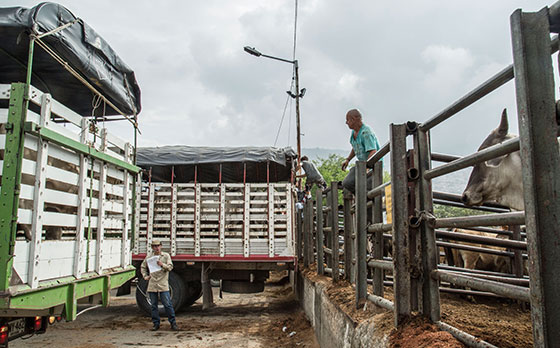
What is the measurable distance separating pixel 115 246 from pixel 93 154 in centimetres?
135

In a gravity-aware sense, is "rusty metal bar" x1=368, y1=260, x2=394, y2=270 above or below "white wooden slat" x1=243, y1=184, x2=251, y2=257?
below

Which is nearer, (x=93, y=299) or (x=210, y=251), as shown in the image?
(x=93, y=299)

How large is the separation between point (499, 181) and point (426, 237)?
121cm

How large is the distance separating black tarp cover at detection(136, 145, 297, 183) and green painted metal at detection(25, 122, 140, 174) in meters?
3.37

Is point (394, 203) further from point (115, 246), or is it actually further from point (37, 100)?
point (115, 246)

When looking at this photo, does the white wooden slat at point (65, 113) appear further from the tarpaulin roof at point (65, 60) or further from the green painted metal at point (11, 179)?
the tarpaulin roof at point (65, 60)

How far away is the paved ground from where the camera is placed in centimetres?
618

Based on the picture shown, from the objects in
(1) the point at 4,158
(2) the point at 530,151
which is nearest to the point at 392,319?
(2) the point at 530,151

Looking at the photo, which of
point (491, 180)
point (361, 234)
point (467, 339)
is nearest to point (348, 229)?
point (361, 234)

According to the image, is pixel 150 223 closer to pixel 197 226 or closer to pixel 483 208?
pixel 197 226

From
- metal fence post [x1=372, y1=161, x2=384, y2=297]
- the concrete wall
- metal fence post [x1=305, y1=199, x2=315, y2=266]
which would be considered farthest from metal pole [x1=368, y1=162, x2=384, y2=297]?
metal fence post [x1=305, y1=199, x2=315, y2=266]

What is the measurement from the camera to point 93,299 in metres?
4.73

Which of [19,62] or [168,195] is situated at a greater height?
[19,62]

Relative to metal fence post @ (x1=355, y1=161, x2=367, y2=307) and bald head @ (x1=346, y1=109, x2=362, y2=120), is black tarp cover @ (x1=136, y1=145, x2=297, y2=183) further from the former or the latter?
metal fence post @ (x1=355, y1=161, x2=367, y2=307)
